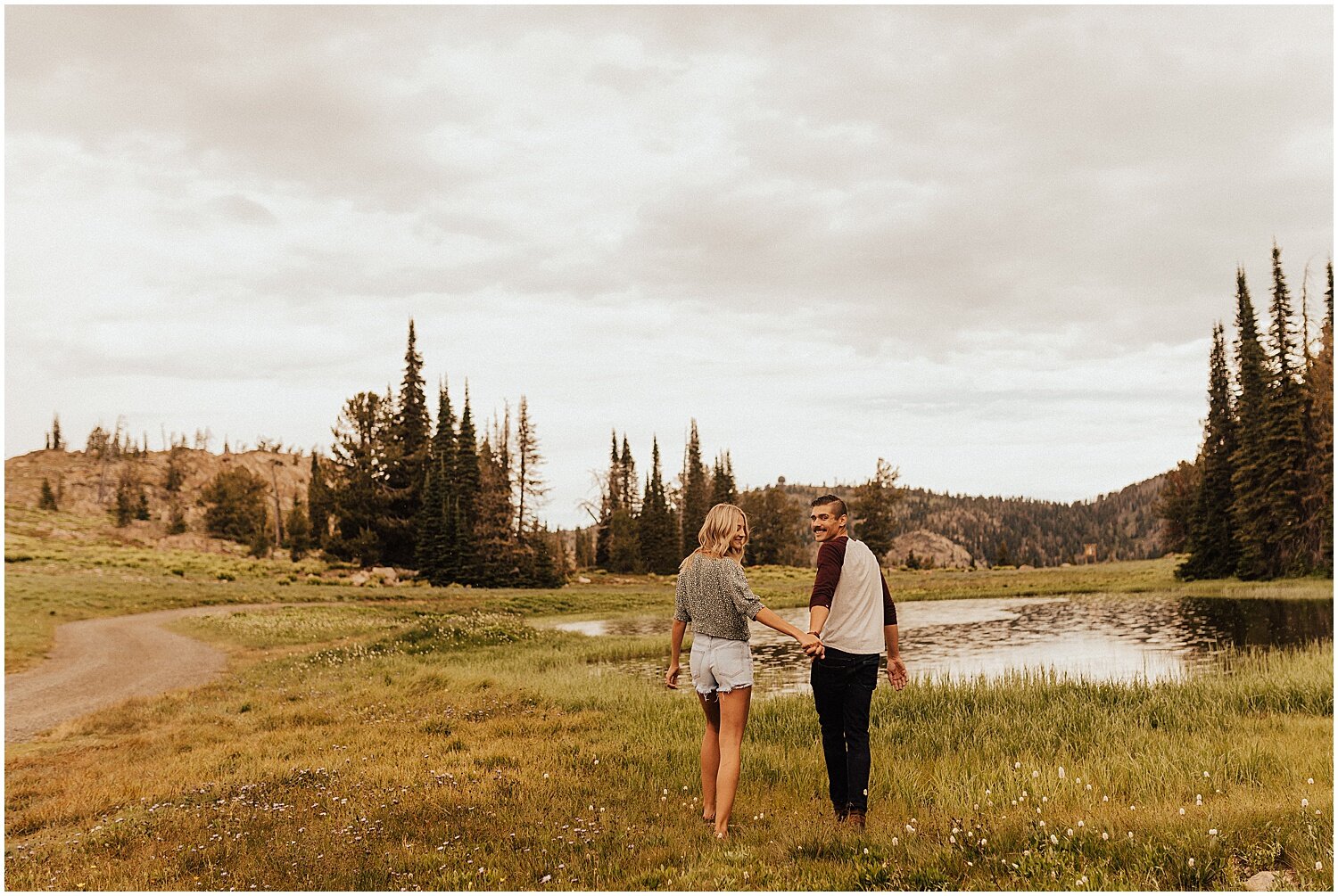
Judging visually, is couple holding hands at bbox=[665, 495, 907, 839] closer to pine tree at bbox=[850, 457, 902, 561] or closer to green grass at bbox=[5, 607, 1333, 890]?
green grass at bbox=[5, 607, 1333, 890]

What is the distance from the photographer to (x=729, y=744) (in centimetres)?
696

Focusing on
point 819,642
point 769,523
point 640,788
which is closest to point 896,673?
point 819,642

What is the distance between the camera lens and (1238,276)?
57.7 metres

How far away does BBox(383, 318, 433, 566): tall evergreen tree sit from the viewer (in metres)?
72.4

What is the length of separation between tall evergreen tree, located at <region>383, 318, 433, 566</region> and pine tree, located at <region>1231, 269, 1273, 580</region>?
62.3m

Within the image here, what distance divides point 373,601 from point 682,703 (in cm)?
3823

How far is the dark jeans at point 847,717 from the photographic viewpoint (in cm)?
698

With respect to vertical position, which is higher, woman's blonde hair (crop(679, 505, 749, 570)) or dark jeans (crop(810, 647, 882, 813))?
woman's blonde hair (crop(679, 505, 749, 570))

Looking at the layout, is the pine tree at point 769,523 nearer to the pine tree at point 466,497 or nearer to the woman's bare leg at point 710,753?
the pine tree at point 466,497

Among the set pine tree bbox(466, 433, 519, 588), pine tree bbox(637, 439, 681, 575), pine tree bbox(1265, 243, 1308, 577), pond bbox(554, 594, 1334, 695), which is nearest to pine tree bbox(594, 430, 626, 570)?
pine tree bbox(637, 439, 681, 575)

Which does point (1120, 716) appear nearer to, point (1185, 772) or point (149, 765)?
point (1185, 772)

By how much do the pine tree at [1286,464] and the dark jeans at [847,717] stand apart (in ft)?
183

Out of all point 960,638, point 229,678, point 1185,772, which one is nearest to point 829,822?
point 1185,772

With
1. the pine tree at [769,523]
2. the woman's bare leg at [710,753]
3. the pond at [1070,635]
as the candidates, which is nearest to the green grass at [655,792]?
the woman's bare leg at [710,753]
